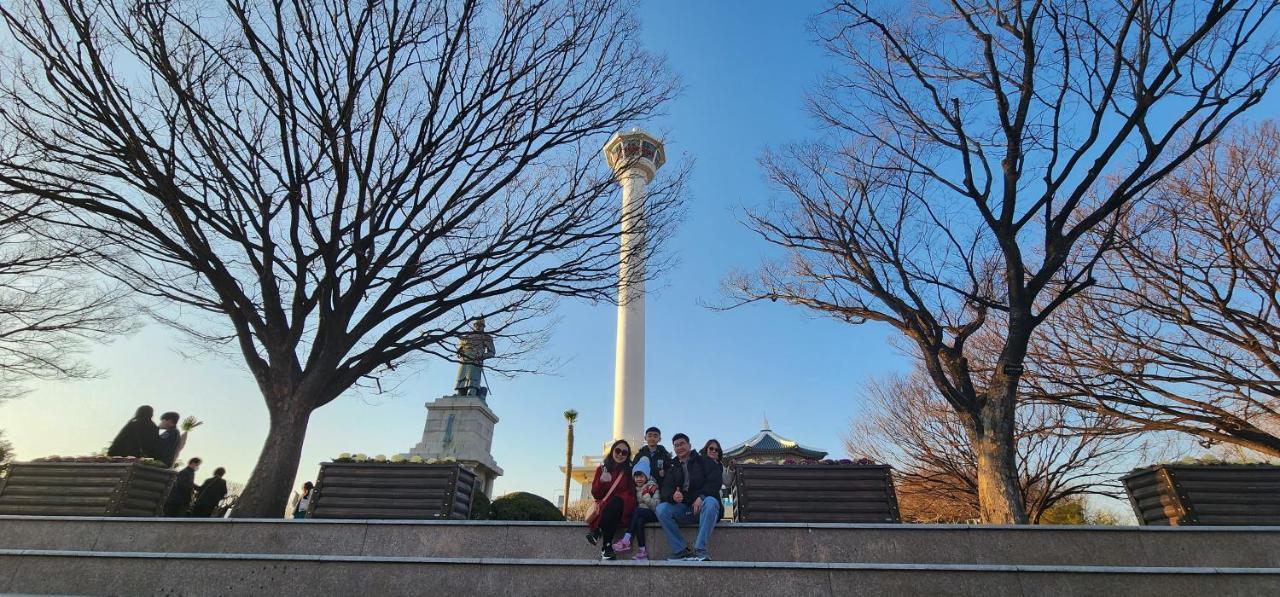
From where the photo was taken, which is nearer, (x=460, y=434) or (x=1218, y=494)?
(x=1218, y=494)

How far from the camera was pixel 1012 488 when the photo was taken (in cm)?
838

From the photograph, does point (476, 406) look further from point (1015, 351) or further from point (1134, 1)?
point (1134, 1)

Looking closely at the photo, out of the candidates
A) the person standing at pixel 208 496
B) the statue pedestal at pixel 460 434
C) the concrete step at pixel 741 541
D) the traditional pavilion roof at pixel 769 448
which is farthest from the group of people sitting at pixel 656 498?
the traditional pavilion roof at pixel 769 448

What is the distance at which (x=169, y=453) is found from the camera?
8.55m

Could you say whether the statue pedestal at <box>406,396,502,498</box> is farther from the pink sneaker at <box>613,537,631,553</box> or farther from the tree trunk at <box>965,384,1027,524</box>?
the tree trunk at <box>965,384,1027,524</box>

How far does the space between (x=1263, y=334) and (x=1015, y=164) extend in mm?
7750

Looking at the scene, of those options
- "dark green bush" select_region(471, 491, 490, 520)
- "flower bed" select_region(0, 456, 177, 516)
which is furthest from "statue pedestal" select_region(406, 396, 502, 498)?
"flower bed" select_region(0, 456, 177, 516)

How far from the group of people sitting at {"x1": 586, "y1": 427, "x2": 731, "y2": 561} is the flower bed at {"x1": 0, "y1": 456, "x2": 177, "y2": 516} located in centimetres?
542

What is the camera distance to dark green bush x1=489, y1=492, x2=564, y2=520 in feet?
34.1

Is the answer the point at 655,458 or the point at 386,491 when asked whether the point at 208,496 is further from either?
the point at 655,458

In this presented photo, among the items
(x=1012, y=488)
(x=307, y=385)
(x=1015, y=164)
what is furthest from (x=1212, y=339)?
(x=307, y=385)

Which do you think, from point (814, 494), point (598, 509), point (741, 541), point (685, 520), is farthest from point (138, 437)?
point (814, 494)

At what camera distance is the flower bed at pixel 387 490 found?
681 centimetres

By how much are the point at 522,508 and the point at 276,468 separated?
163 inches
